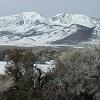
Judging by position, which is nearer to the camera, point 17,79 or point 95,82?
point 17,79

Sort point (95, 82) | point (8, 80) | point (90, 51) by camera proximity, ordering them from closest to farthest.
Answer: point (8, 80)
point (95, 82)
point (90, 51)

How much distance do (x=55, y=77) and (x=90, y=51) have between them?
5003 mm

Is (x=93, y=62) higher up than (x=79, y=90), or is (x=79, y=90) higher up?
(x=93, y=62)

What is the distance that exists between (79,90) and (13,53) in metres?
5.37

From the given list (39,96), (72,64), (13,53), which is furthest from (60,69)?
(39,96)

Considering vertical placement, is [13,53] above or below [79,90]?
above

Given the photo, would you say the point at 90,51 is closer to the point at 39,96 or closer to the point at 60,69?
the point at 60,69

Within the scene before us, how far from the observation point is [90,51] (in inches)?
1195

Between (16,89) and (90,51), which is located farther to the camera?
(90,51)

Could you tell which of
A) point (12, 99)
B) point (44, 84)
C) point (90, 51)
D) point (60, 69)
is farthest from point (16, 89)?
point (90, 51)

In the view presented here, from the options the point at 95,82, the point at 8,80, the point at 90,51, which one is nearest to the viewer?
the point at 8,80

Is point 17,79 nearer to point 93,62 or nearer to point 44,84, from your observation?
point 44,84

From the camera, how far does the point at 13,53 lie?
Result: 26.9 m

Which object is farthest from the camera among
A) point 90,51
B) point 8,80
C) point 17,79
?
point 90,51
